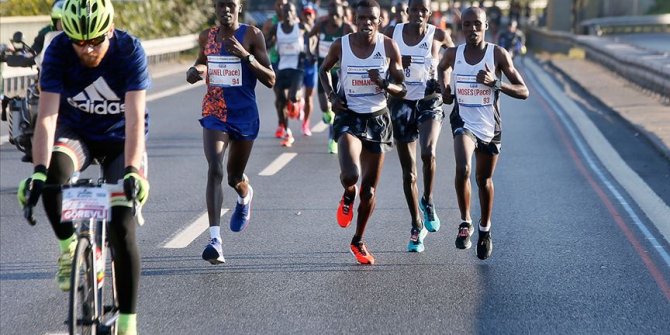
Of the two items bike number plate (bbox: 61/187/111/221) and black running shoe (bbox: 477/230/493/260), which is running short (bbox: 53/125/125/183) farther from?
black running shoe (bbox: 477/230/493/260)

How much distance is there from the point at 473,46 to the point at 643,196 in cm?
400

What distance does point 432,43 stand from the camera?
35.4 ft

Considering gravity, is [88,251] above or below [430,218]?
above

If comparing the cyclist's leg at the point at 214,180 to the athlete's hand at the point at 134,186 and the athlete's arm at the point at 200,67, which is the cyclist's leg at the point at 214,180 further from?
the athlete's hand at the point at 134,186

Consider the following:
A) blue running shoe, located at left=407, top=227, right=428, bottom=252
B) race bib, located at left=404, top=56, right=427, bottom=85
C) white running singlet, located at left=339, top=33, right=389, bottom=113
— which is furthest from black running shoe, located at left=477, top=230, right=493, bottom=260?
race bib, located at left=404, top=56, right=427, bottom=85

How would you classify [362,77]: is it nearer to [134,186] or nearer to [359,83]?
[359,83]

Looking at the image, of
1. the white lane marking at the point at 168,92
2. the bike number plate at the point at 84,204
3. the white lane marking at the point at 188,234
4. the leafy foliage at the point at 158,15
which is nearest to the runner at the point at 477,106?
the white lane marking at the point at 188,234

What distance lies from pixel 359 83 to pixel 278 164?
19.5 ft

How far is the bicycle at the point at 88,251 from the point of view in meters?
5.96

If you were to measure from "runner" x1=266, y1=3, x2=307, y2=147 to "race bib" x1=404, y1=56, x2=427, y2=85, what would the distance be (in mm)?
6568

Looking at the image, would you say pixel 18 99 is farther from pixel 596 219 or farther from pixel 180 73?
pixel 180 73

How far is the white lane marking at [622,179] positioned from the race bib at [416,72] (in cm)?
215

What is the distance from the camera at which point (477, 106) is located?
9719 millimetres

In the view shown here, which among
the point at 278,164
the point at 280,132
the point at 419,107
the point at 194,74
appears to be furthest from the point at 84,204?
the point at 280,132
